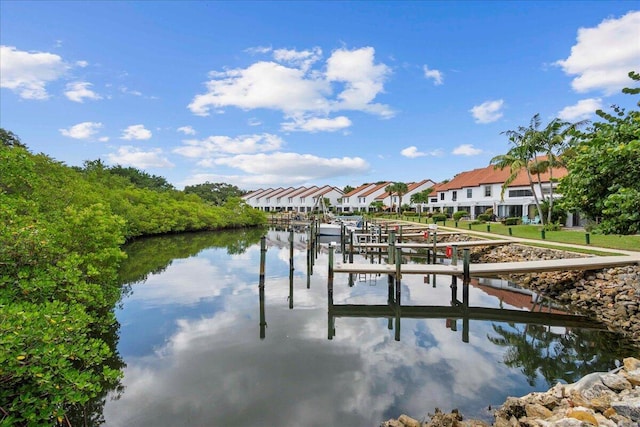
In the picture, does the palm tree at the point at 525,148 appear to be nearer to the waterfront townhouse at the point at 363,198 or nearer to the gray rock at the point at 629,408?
the gray rock at the point at 629,408

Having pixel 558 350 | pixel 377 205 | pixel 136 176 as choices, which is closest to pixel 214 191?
pixel 136 176

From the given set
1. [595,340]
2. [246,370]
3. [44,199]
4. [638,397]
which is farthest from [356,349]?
[44,199]

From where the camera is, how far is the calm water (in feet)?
25.1

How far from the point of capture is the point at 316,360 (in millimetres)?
9922

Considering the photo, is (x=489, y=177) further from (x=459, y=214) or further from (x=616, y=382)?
(x=616, y=382)

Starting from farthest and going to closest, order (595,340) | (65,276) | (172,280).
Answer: (172,280) < (595,340) < (65,276)

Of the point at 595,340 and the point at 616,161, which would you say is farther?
the point at 595,340

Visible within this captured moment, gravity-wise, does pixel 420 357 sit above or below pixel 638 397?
below

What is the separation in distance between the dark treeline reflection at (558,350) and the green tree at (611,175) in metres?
3.64

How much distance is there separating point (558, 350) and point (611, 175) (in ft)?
16.9

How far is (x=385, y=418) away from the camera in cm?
723

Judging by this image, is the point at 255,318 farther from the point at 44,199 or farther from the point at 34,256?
the point at 44,199

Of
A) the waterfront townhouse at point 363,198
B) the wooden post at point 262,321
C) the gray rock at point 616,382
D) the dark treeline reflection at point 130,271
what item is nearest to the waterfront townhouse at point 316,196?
the waterfront townhouse at point 363,198

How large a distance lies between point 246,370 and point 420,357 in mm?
4593
